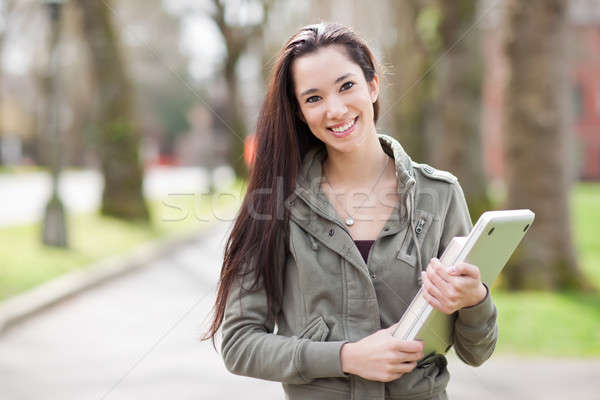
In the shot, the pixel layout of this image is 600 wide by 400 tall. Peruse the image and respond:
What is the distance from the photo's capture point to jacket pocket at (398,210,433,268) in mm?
1970

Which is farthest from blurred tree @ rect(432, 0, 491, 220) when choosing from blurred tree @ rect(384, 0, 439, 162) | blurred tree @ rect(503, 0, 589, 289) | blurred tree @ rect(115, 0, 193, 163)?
blurred tree @ rect(115, 0, 193, 163)

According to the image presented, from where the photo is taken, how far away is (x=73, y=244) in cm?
1221

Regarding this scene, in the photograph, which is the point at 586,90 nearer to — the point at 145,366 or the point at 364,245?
the point at 145,366

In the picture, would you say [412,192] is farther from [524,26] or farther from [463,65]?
[463,65]

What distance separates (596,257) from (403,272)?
11497 millimetres

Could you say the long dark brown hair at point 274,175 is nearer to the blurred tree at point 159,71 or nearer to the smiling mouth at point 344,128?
the smiling mouth at point 344,128

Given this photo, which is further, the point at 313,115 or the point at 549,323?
the point at 549,323

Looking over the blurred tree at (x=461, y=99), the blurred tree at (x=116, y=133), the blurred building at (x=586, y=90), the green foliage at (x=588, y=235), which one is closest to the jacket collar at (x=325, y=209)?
the green foliage at (x=588, y=235)

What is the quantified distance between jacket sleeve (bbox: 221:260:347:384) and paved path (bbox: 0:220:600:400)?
320cm

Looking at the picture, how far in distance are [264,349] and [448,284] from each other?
535mm

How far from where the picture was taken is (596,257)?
40.6 feet

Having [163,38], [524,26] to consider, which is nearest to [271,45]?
[163,38]

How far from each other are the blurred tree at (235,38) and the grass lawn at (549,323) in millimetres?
19590

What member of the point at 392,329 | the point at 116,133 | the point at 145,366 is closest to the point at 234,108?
the point at 116,133
